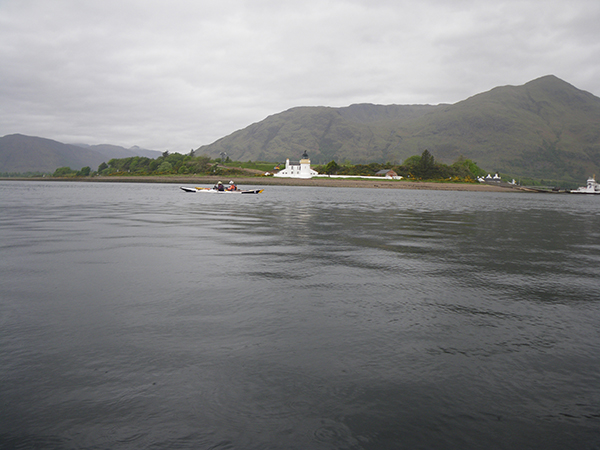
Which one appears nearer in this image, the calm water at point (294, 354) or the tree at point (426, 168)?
the calm water at point (294, 354)

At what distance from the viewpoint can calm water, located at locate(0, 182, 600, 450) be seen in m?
5.72

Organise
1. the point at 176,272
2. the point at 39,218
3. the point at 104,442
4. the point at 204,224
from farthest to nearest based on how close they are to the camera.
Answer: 1. the point at 39,218
2. the point at 204,224
3. the point at 176,272
4. the point at 104,442

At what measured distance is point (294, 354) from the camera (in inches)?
318

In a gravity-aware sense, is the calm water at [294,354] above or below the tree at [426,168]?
below

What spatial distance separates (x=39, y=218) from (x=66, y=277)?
81.9ft

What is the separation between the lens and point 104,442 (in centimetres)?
539

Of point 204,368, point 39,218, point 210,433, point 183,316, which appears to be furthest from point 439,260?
point 39,218

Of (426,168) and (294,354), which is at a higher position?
(426,168)

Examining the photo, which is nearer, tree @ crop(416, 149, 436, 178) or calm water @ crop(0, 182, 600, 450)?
calm water @ crop(0, 182, 600, 450)

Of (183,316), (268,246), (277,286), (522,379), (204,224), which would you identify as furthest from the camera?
(204,224)

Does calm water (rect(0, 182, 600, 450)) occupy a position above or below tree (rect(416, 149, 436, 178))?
below

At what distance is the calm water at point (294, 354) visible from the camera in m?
5.72

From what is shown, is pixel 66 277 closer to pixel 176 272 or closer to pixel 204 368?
pixel 176 272

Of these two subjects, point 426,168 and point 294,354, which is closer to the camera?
point 294,354
